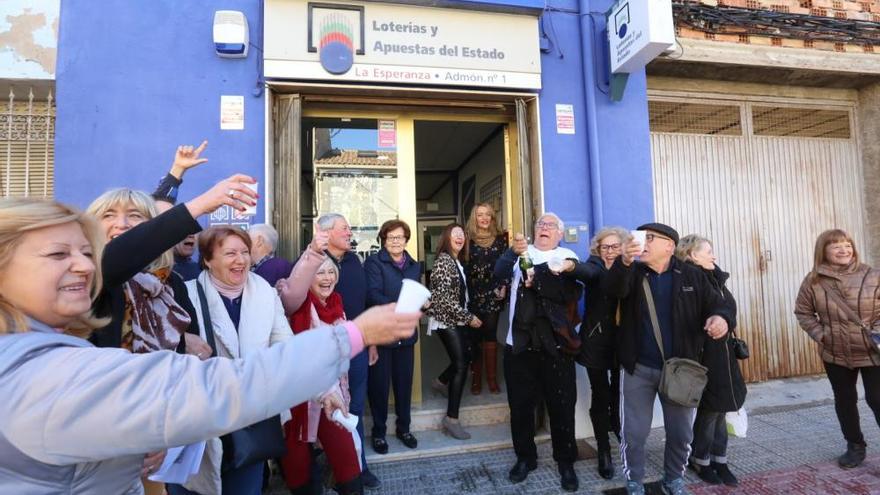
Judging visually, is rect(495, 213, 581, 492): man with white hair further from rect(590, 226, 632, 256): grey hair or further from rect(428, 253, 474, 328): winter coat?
rect(428, 253, 474, 328): winter coat

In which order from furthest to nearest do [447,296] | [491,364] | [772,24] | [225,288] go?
[772,24] → [491,364] → [447,296] → [225,288]

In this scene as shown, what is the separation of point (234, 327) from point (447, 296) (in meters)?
1.94

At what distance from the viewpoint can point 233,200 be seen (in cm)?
153

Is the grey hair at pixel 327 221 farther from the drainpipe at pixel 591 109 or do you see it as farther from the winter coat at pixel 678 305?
the drainpipe at pixel 591 109

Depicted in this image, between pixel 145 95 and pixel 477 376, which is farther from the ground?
pixel 145 95

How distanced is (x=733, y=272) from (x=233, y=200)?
5785 millimetres

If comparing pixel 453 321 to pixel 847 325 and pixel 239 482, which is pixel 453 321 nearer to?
pixel 239 482

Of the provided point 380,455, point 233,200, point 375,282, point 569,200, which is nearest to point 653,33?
point 569,200

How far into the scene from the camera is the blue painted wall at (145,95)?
3402 mm

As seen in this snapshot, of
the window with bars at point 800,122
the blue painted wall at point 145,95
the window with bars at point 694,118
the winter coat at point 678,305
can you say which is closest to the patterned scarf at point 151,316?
the blue painted wall at point 145,95

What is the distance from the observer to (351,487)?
2.82 meters

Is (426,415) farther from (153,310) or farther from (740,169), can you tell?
(740,169)

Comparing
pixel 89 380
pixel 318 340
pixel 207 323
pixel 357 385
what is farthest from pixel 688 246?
pixel 89 380

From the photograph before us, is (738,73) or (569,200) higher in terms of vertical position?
(738,73)
